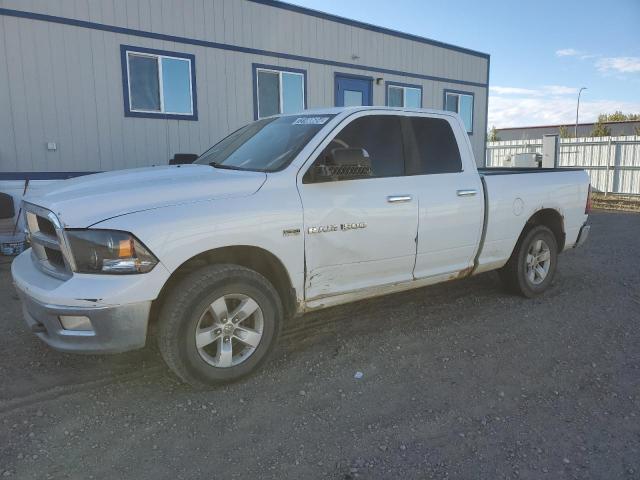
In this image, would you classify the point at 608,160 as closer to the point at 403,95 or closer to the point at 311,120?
the point at 403,95

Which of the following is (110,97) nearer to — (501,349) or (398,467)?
(501,349)

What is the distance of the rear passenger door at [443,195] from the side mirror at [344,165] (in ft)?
2.15

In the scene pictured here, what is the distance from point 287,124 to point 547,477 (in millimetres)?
3178

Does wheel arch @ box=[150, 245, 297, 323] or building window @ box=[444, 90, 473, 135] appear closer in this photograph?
wheel arch @ box=[150, 245, 297, 323]

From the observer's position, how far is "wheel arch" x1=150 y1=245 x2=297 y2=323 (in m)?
3.39

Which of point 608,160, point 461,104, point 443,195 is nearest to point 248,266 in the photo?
point 443,195

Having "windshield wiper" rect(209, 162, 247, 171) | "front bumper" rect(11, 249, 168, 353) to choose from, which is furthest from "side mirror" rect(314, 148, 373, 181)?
"front bumper" rect(11, 249, 168, 353)

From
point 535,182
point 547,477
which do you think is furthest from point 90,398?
point 535,182

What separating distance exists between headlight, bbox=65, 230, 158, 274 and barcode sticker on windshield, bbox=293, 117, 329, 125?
1.79 meters

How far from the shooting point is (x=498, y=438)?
2.89 m

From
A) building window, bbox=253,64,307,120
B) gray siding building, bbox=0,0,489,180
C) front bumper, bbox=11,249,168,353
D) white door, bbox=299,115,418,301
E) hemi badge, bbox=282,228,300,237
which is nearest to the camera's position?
front bumper, bbox=11,249,168,353

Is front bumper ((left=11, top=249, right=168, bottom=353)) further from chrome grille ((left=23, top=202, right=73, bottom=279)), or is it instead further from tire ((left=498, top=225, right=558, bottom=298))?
tire ((left=498, top=225, right=558, bottom=298))

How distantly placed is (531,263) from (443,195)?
A: 5.69 ft

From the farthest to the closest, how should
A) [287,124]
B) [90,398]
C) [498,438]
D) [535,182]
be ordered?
[535,182]
[287,124]
[90,398]
[498,438]
